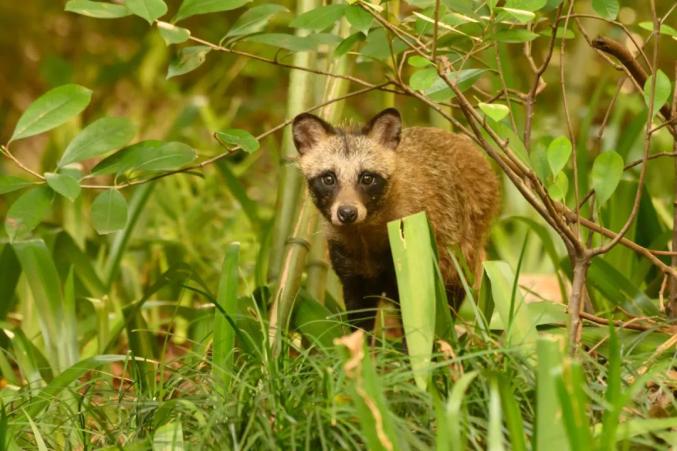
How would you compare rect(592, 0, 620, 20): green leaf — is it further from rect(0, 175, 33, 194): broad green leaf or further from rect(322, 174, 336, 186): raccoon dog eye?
rect(0, 175, 33, 194): broad green leaf

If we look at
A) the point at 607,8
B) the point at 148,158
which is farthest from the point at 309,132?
the point at 607,8

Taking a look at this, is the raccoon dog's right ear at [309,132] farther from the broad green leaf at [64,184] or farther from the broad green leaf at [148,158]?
the broad green leaf at [64,184]

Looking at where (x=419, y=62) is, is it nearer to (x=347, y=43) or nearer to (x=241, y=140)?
(x=347, y=43)

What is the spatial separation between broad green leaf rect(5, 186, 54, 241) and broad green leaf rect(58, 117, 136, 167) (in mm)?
128

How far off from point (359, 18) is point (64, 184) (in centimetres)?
104

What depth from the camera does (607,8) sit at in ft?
11.5

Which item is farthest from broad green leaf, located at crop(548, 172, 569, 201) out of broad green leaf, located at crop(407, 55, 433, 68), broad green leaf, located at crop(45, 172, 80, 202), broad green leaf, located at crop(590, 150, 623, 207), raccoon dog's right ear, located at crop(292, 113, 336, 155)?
broad green leaf, located at crop(45, 172, 80, 202)

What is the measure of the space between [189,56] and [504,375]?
1.49 m

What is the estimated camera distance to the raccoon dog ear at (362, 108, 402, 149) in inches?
175

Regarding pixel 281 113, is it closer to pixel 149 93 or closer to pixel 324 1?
pixel 149 93

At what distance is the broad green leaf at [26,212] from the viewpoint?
3654 millimetres

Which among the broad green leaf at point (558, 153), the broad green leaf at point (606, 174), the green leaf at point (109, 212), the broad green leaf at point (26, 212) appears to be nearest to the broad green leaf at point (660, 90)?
the broad green leaf at point (606, 174)

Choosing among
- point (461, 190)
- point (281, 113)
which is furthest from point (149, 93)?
point (461, 190)

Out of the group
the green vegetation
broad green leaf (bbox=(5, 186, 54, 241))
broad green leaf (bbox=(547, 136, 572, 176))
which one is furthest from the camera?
broad green leaf (bbox=(5, 186, 54, 241))
